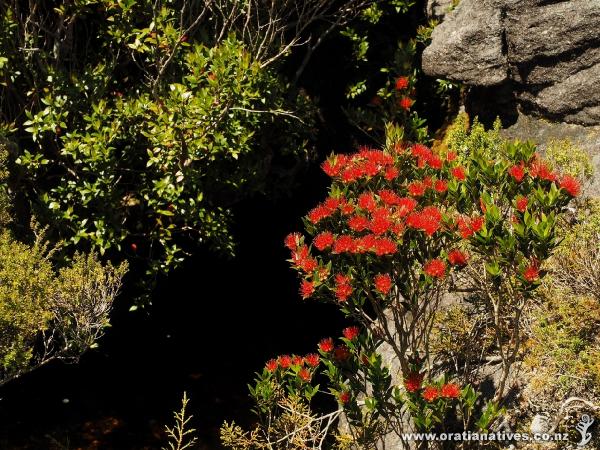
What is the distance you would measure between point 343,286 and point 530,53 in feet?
17.9

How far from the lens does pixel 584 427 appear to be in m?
6.45

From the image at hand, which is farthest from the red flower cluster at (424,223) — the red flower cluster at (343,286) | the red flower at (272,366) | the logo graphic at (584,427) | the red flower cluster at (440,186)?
the logo graphic at (584,427)

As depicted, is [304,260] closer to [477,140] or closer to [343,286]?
[343,286]

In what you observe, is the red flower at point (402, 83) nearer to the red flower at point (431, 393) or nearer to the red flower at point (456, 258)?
the red flower at point (456, 258)

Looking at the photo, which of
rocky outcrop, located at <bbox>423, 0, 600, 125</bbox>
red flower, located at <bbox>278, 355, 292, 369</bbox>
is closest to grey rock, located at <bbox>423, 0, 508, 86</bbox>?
rocky outcrop, located at <bbox>423, 0, 600, 125</bbox>

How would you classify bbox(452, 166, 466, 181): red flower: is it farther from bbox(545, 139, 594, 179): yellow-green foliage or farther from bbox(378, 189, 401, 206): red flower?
bbox(545, 139, 594, 179): yellow-green foliage

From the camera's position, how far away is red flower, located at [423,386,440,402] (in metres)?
6.16

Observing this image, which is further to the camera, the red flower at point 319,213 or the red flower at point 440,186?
the red flower at point 440,186

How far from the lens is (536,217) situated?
19.7 feet

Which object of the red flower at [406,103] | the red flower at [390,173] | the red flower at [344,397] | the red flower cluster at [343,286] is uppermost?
the red flower at [390,173]

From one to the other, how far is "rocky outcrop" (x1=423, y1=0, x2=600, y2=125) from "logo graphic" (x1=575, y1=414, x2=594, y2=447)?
4667mm

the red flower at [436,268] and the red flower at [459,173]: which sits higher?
the red flower at [459,173]

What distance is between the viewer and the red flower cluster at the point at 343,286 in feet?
19.8

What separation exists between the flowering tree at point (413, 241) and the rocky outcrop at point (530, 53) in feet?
10.8
